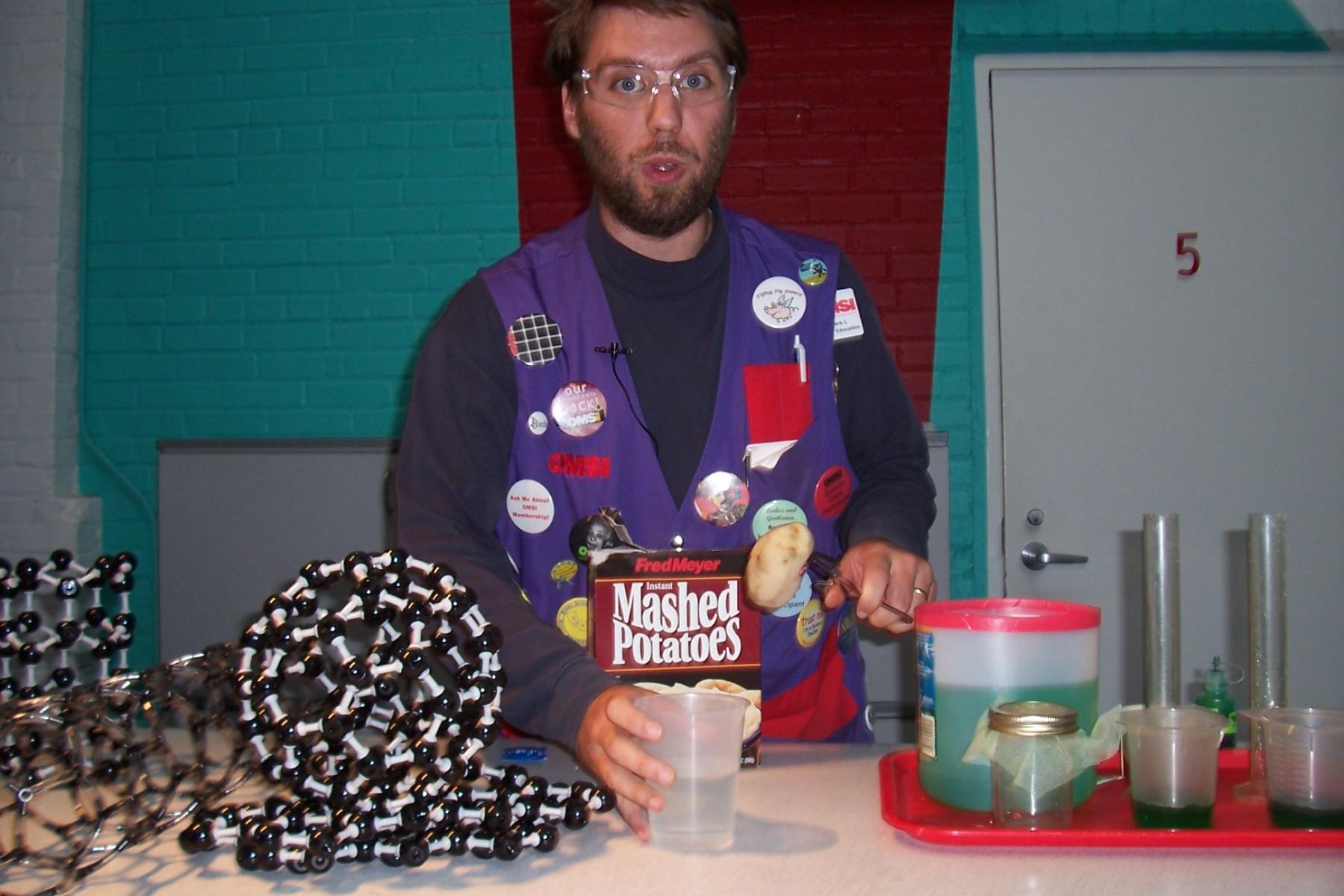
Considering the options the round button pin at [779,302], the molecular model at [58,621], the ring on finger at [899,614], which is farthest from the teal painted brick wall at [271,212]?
the ring on finger at [899,614]

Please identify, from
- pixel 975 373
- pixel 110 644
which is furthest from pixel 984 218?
pixel 110 644

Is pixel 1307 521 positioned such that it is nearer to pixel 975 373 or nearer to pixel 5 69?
pixel 975 373

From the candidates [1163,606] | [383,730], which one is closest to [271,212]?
[383,730]

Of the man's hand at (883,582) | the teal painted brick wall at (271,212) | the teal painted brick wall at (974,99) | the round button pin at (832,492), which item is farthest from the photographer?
the teal painted brick wall at (271,212)

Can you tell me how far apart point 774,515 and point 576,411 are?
1.06ft

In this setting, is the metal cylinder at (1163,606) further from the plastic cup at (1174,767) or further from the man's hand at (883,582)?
the man's hand at (883,582)

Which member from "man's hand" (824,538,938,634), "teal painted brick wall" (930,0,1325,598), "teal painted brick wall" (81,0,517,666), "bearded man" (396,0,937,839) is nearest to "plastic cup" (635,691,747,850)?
"man's hand" (824,538,938,634)

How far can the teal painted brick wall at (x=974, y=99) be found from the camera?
3.31 meters

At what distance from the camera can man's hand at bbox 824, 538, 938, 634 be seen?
1330mm

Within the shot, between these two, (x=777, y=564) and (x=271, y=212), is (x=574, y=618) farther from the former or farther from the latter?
(x=271, y=212)

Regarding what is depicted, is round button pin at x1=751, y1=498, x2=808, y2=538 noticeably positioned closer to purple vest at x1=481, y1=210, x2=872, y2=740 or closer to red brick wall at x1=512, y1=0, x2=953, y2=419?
purple vest at x1=481, y1=210, x2=872, y2=740

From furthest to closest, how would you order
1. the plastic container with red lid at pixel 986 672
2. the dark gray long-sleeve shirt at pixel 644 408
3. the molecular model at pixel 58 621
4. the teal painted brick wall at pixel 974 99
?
1. the teal painted brick wall at pixel 974 99
2. the dark gray long-sleeve shirt at pixel 644 408
3. the molecular model at pixel 58 621
4. the plastic container with red lid at pixel 986 672

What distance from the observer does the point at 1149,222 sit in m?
3.35

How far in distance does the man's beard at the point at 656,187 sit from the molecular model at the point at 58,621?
34.1 inches
